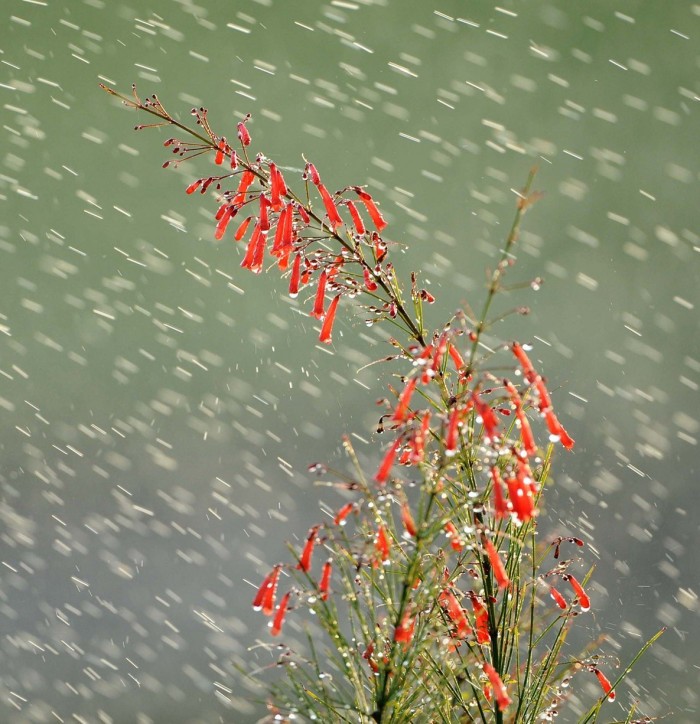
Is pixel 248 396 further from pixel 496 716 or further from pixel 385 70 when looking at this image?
pixel 496 716

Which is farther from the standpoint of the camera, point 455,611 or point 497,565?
point 455,611

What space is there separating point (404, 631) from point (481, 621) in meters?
0.22

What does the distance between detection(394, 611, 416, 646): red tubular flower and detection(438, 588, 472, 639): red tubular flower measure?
5.0 inches

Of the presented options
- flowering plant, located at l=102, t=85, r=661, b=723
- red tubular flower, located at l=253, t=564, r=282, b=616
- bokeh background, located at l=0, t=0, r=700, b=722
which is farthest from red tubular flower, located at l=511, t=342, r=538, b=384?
bokeh background, located at l=0, t=0, r=700, b=722

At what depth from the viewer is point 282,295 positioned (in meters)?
5.18

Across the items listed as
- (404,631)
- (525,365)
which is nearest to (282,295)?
(525,365)

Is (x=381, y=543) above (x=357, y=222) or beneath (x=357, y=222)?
beneath

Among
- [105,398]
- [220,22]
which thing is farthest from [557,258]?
[105,398]

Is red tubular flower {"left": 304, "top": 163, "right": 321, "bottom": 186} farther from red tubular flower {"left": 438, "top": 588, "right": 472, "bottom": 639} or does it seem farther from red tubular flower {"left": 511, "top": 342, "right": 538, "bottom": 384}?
red tubular flower {"left": 438, "top": 588, "right": 472, "bottom": 639}

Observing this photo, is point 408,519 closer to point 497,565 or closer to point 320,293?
point 497,565

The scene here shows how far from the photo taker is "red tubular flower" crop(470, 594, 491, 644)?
3.81ft

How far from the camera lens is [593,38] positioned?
4.84 m

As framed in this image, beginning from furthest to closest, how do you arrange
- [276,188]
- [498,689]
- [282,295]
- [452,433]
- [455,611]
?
[282,295], [276,188], [455,611], [498,689], [452,433]

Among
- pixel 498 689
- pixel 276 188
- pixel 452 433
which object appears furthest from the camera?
pixel 276 188
